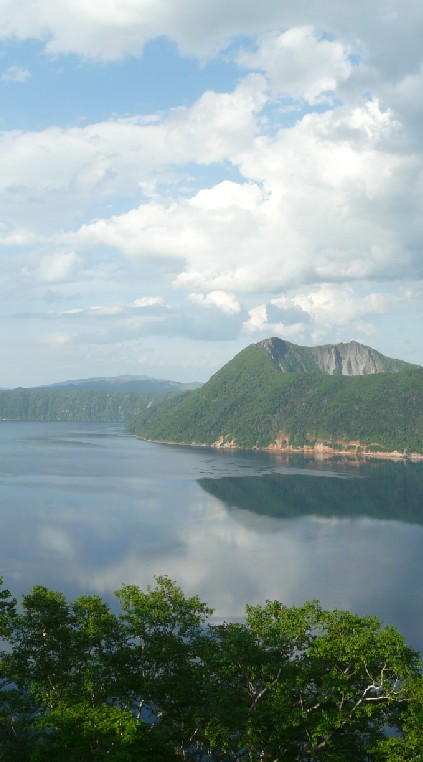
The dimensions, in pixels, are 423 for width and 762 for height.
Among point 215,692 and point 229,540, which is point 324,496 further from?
point 215,692

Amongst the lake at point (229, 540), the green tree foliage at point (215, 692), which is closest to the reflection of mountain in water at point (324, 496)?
the lake at point (229, 540)

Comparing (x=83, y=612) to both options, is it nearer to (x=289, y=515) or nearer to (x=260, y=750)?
(x=260, y=750)

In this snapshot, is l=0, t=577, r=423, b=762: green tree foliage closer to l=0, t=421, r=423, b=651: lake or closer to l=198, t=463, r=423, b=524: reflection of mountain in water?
l=0, t=421, r=423, b=651: lake

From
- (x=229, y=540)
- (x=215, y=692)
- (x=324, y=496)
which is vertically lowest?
(x=229, y=540)

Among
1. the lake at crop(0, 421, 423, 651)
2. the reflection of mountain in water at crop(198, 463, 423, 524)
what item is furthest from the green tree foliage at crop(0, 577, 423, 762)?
the reflection of mountain in water at crop(198, 463, 423, 524)

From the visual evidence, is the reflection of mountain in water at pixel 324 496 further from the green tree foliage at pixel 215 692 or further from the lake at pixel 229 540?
the green tree foliage at pixel 215 692

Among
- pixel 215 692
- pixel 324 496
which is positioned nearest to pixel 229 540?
pixel 324 496
